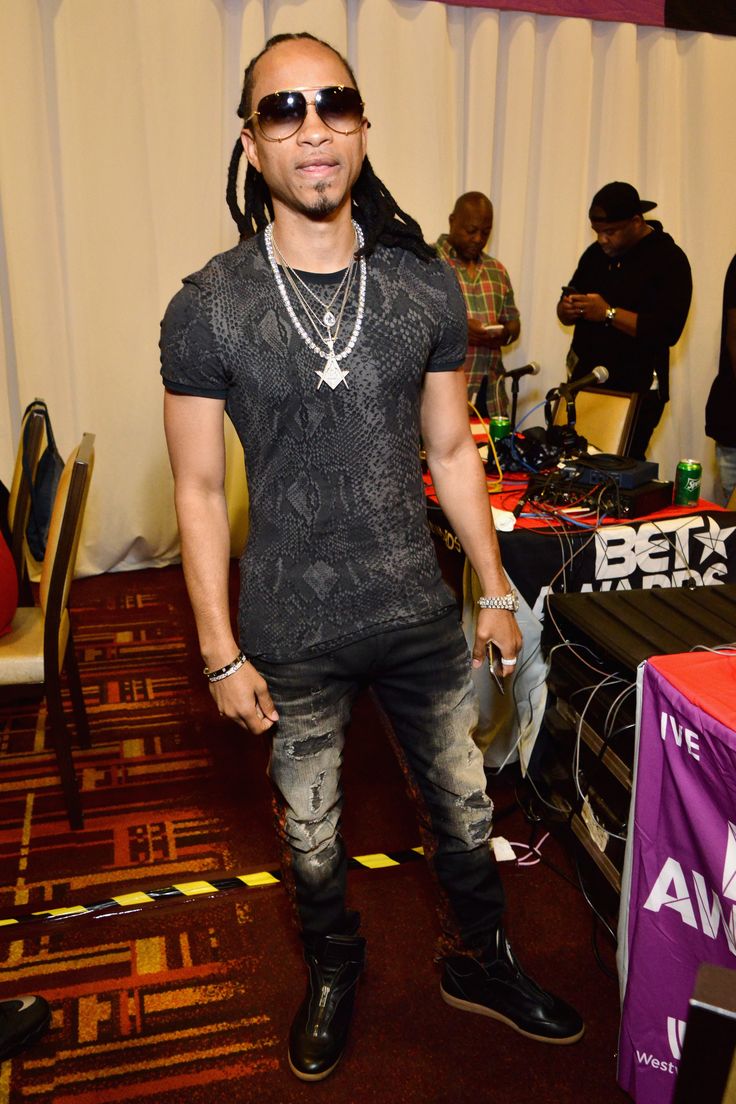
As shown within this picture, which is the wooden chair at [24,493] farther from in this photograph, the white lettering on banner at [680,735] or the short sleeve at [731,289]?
the short sleeve at [731,289]

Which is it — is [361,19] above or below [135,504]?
above

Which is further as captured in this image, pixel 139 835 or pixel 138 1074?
pixel 139 835

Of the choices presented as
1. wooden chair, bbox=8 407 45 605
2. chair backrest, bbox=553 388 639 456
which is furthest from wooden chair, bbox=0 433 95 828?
chair backrest, bbox=553 388 639 456

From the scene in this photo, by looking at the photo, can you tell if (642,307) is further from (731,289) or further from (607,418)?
(607,418)

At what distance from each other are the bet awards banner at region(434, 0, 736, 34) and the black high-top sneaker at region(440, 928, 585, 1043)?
13.9 ft

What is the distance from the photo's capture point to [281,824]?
149cm

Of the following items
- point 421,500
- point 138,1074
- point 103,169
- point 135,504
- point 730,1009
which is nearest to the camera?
point 730,1009

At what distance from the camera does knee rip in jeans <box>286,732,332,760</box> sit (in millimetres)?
1408

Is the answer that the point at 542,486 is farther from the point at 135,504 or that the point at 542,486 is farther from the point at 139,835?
the point at 135,504

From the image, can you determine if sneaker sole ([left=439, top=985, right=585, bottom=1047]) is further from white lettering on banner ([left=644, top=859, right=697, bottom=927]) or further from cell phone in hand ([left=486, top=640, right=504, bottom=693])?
cell phone in hand ([left=486, top=640, right=504, bottom=693])

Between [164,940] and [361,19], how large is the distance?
159 inches

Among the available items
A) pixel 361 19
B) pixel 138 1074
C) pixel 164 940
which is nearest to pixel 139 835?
pixel 164 940

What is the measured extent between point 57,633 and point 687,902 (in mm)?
1527

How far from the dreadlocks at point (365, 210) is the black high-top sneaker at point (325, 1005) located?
3.81 ft
